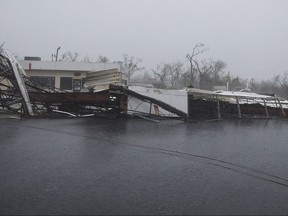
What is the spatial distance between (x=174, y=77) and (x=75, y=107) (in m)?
82.8

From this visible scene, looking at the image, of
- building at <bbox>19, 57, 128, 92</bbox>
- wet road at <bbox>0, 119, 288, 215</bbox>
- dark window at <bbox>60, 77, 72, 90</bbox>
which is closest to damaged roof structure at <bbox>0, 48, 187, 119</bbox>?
wet road at <bbox>0, 119, 288, 215</bbox>

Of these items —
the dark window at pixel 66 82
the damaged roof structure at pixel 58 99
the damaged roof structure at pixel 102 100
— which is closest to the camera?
the damaged roof structure at pixel 58 99

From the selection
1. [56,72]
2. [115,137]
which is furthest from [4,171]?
[56,72]

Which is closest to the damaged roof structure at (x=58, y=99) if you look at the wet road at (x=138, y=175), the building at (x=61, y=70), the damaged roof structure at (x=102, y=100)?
the damaged roof structure at (x=102, y=100)

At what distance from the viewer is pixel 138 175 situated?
19.8 ft

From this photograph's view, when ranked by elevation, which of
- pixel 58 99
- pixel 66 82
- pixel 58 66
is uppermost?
pixel 58 66

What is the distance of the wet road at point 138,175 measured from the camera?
4.54 metres

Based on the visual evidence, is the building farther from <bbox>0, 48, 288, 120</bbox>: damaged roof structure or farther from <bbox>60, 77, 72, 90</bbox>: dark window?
<bbox>0, 48, 288, 120</bbox>: damaged roof structure

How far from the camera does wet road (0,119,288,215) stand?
4543 mm

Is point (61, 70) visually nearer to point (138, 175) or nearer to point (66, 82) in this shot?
point (66, 82)

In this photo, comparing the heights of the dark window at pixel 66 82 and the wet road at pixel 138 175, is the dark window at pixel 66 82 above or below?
above

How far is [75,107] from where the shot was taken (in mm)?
18062

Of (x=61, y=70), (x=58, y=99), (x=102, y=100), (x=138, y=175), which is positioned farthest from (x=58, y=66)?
(x=138, y=175)

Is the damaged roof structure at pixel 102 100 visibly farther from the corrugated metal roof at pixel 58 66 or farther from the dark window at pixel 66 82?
the dark window at pixel 66 82
